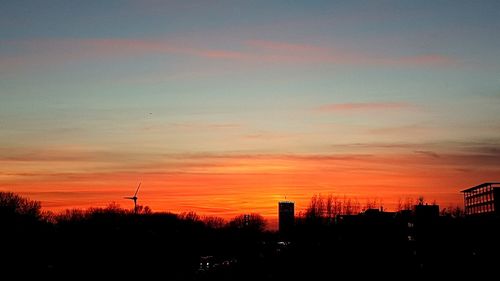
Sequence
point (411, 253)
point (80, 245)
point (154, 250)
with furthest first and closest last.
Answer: point (154, 250)
point (80, 245)
point (411, 253)

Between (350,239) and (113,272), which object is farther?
(350,239)

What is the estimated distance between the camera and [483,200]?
168125 mm

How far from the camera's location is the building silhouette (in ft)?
504

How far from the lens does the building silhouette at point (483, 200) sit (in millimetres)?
153750

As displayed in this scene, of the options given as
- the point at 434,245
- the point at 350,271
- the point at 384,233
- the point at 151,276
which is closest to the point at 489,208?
the point at 384,233

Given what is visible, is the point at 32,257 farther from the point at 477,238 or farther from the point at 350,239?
the point at 477,238

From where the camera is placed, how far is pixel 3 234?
16038 centimetres

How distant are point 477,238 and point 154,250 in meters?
93.7

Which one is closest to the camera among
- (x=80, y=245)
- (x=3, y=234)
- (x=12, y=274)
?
(x=12, y=274)

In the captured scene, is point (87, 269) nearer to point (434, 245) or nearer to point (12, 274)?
point (12, 274)

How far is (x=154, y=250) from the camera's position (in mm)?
197625

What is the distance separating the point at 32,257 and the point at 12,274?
29.4m

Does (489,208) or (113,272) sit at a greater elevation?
(489,208)

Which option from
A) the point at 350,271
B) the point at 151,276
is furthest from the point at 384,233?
the point at 151,276
